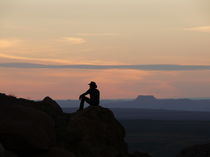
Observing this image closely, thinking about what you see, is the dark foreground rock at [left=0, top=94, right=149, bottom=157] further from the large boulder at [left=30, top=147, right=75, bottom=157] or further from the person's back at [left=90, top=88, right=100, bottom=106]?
the person's back at [left=90, top=88, right=100, bottom=106]

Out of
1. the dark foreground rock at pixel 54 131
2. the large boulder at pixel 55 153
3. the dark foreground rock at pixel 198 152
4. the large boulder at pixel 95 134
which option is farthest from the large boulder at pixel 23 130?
the dark foreground rock at pixel 198 152

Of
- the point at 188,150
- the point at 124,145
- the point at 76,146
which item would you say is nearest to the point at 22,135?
the point at 76,146

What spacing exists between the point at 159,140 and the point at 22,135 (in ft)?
249

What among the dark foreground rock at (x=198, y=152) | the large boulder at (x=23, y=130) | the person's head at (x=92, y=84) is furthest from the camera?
the dark foreground rock at (x=198, y=152)

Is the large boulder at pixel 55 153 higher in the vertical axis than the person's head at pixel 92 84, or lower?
lower

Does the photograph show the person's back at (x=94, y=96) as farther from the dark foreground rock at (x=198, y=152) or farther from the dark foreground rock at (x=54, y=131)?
the dark foreground rock at (x=198, y=152)

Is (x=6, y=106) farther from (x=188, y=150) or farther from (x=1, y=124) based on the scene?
(x=188, y=150)

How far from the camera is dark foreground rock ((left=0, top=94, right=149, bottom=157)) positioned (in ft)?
59.0

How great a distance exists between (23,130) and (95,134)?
12.6ft

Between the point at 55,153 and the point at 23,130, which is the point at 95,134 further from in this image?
the point at 23,130

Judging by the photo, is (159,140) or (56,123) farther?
(159,140)

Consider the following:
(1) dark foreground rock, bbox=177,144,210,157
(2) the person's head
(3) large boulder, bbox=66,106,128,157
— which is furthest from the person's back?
(1) dark foreground rock, bbox=177,144,210,157

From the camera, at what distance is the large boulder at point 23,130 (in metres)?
17.9

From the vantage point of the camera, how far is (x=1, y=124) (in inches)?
706
